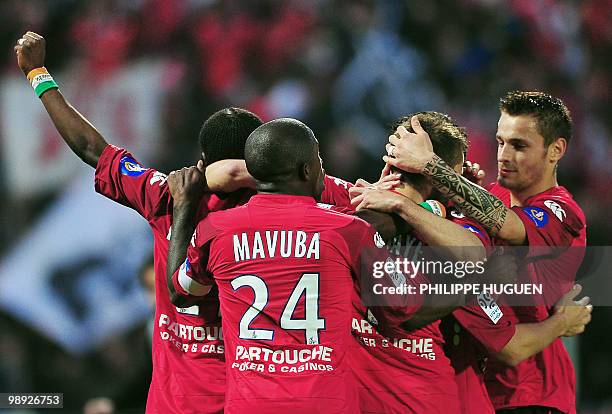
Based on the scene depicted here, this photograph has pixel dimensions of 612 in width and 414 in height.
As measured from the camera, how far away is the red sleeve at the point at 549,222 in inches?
165

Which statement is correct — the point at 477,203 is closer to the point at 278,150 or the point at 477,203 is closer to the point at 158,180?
the point at 278,150

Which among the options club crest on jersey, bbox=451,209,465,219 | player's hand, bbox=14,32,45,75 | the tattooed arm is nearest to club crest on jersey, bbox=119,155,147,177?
player's hand, bbox=14,32,45,75

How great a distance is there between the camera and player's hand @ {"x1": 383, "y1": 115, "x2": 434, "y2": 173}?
152 inches

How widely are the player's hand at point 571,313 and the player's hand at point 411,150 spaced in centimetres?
105

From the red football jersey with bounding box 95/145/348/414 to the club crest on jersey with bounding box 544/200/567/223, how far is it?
1497 mm

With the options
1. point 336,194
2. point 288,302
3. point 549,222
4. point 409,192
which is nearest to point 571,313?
point 549,222

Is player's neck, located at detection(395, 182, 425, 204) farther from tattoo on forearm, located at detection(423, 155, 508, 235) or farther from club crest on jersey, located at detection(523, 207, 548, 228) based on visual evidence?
club crest on jersey, located at detection(523, 207, 548, 228)

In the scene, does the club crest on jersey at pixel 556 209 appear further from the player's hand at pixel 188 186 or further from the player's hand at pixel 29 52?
the player's hand at pixel 29 52

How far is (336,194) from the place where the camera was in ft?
14.2

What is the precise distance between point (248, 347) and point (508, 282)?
137 centimetres

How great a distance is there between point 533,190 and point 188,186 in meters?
1.85

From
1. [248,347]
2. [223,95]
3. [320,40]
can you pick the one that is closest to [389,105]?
[320,40]

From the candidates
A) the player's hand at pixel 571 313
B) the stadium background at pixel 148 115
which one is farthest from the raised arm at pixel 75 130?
the stadium background at pixel 148 115

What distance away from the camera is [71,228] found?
865cm
